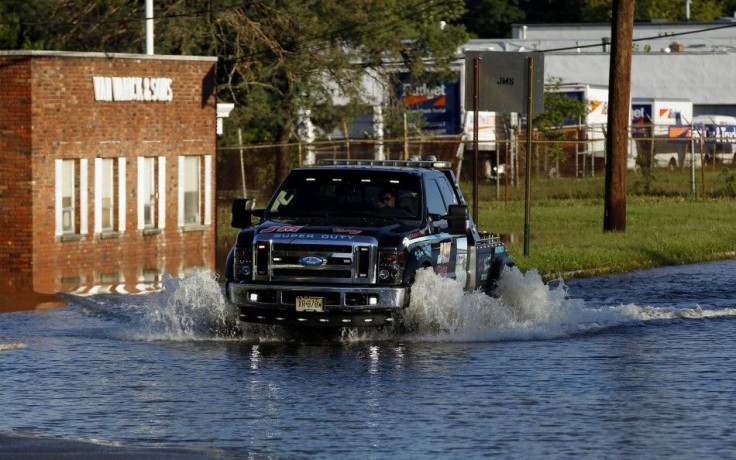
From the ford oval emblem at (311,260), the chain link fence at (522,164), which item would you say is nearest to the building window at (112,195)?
the chain link fence at (522,164)

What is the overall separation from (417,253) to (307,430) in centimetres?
523

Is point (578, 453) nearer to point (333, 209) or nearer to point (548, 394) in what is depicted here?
point (548, 394)

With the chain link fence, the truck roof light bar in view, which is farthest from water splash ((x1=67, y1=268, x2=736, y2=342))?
the chain link fence

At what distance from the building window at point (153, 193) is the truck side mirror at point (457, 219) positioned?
15.9 m

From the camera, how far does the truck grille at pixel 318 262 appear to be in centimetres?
1614

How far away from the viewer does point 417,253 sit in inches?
650

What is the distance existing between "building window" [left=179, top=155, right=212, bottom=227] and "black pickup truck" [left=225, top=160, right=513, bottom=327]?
16.2m

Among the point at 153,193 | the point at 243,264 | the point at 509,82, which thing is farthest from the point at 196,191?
the point at 243,264

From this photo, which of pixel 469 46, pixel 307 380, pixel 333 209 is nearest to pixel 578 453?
pixel 307 380

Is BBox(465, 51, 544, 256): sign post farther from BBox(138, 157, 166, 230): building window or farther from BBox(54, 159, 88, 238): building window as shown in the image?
BBox(138, 157, 166, 230): building window

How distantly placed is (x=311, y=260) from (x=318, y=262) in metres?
0.08

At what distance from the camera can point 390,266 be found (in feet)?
53.2

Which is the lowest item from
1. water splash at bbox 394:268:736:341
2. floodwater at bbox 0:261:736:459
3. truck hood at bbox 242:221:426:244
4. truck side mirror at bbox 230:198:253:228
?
floodwater at bbox 0:261:736:459

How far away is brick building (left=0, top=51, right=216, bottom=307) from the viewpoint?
2850 cm
